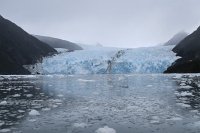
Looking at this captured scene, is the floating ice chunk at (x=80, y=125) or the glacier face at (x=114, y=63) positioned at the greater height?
the glacier face at (x=114, y=63)

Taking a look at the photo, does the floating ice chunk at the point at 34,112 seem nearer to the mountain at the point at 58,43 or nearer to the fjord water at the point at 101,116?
the fjord water at the point at 101,116

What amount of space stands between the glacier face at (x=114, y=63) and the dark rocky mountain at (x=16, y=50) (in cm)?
627

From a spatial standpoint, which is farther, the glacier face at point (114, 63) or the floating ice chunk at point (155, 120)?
the glacier face at point (114, 63)

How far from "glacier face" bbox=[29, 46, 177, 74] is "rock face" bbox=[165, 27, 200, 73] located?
1.62 meters

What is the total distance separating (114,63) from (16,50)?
2695 centimetres

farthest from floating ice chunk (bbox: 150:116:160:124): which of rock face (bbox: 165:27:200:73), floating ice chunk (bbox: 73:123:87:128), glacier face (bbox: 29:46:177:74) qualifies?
glacier face (bbox: 29:46:177:74)

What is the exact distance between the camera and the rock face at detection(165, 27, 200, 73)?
55.2 meters

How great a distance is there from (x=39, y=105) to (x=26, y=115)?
8.10 ft

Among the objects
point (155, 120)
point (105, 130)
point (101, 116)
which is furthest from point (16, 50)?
point (105, 130)

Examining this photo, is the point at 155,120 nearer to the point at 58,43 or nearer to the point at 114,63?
the point at 114,63

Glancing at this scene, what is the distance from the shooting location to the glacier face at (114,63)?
56.7m

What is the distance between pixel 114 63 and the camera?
59.5 metres

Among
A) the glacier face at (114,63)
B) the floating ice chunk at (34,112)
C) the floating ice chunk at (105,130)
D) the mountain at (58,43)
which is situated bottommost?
the floating ice chunk at (105,130)

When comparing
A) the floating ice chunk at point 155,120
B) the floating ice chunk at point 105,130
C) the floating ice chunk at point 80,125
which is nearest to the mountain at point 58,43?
the floating ice chunk at point 155,120
